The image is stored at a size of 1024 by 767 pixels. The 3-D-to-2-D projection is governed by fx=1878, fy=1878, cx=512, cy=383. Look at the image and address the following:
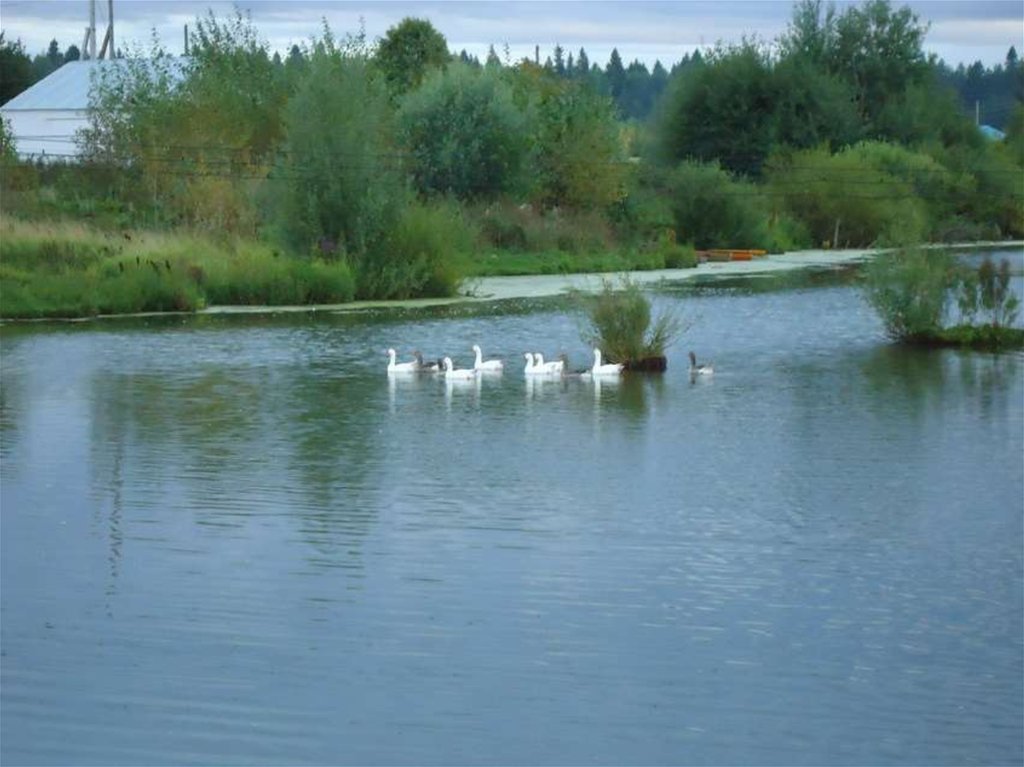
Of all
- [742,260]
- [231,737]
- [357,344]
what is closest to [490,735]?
[231,737]

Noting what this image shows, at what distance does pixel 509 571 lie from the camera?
1236 cm

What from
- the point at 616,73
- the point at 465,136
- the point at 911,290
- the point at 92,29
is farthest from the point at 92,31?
the point at 616,73

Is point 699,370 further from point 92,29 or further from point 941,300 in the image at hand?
point 92,29

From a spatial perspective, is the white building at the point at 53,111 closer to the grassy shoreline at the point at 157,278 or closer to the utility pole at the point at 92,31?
the utility pole at the point at 92,31

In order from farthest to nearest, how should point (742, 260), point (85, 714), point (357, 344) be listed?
point (742, 260) < point (357, 344) < point (85, 714)

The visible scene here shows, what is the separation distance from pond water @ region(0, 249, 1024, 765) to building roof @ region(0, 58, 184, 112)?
42.2m

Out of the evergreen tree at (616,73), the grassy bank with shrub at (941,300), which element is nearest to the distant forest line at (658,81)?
the evergreen tree at (616,73)

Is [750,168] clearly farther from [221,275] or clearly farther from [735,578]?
[735,578]

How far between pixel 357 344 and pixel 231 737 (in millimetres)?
19198

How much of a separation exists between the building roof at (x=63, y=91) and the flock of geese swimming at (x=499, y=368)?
4129 centimetres

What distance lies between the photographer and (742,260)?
171 ft

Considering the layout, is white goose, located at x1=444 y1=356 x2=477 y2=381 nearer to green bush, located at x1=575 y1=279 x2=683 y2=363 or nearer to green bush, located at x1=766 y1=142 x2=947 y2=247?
green bush, located at x1=575 y1=279 x2=683 y2=363

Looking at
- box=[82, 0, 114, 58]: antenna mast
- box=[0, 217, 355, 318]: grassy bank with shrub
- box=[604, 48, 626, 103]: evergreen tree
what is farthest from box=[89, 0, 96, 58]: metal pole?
box=[604, 48, 626, 103]: evergreen tree

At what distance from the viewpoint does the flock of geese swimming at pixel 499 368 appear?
2328 centimetres
